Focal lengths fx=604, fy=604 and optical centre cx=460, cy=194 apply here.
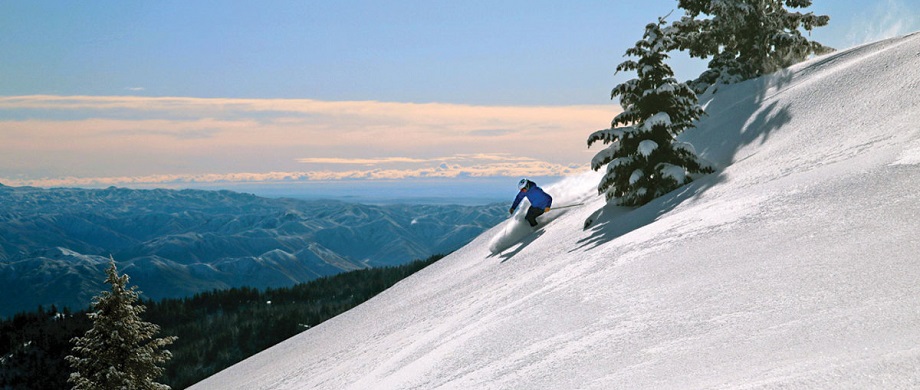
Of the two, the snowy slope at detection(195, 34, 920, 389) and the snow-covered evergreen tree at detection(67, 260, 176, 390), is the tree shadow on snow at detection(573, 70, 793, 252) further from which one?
the snow-covered evergreen tree at detection(67, 260, 176, 390)

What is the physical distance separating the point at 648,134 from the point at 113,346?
57.0ft

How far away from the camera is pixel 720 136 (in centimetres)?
1864

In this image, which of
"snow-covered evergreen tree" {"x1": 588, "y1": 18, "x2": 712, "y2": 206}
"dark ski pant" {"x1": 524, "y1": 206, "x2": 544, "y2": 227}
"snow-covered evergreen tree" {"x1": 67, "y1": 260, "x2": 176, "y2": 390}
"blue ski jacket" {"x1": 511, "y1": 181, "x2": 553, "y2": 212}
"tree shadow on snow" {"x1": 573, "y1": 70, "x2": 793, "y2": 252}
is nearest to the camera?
"tree shadow on snow" {"x1": 573, "y1": 70, "x2": 793, "y2": 252}

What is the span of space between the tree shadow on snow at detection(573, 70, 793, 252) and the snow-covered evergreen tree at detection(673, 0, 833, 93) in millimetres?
1301

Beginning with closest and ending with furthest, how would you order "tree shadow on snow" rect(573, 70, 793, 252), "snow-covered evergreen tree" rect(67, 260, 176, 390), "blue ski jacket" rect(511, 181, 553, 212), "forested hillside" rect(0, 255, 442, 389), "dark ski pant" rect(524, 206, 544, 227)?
"tree shadow on snow" rect(573, 70, 793, 252)
"snow-covered evergreen tree" rect(67, 260, 176, 390)
"dark ski pant" rect(524, 206, 544, 227)
"blue ski jacket" rect(511, 181, 553, 212)
"forested hillside" rect(0, 255, 442, 389)

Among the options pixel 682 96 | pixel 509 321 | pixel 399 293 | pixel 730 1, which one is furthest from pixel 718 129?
pixel 509 321

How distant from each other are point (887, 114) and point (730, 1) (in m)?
13.8

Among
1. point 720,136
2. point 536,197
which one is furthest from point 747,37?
point 536,197

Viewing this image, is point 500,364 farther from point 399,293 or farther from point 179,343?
point 179,343

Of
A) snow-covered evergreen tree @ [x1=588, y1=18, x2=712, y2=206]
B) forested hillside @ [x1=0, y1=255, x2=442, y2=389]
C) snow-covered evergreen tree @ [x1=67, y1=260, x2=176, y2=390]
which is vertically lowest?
forested hillside @ [x1=0, y1=255, x2=442, y2=389]

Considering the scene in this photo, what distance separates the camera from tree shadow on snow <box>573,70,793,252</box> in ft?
42.7

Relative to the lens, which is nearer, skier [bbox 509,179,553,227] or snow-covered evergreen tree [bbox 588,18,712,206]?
snow-covered evergreen tree [bbox 588,18,712,206]

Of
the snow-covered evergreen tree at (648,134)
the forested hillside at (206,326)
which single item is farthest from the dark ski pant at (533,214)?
the forested hillside at (206,326)

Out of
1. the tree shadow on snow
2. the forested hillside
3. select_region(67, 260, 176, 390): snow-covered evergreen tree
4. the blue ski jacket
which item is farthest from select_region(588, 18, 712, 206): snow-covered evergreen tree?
the forested hillside
